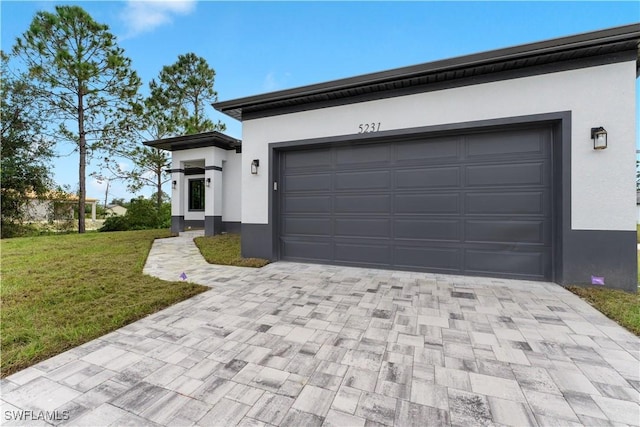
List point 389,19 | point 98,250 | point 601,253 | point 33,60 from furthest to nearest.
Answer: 1. point 33,60
2. point 98,250
3. point 389,19
4. point 601,253

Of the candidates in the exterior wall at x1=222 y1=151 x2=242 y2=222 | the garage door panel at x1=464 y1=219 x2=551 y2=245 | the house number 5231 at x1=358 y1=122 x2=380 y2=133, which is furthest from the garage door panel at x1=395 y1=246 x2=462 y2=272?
the exterior wall at x1=222 y1=151 x2=242 y2=222

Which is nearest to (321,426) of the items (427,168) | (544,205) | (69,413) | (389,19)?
(69,413)

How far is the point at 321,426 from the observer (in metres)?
1.47

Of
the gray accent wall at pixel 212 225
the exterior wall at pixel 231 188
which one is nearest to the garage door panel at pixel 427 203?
the exterior wall at pixel 231 188

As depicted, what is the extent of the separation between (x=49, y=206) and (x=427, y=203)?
56.6ft

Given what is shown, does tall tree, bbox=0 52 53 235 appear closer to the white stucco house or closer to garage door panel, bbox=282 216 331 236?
the white stucco house

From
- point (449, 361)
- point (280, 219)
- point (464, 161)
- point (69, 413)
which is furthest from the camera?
point (280, 219)

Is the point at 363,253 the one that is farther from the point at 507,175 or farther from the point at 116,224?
the point at 116,224

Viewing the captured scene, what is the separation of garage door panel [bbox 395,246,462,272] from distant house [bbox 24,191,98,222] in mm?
16555

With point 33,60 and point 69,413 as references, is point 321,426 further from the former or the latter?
point 33,60

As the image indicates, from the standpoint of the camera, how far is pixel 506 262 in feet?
14.7

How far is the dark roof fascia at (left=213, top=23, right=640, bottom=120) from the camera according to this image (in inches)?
140

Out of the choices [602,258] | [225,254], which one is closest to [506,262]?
[602,258]

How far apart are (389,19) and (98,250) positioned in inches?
385
